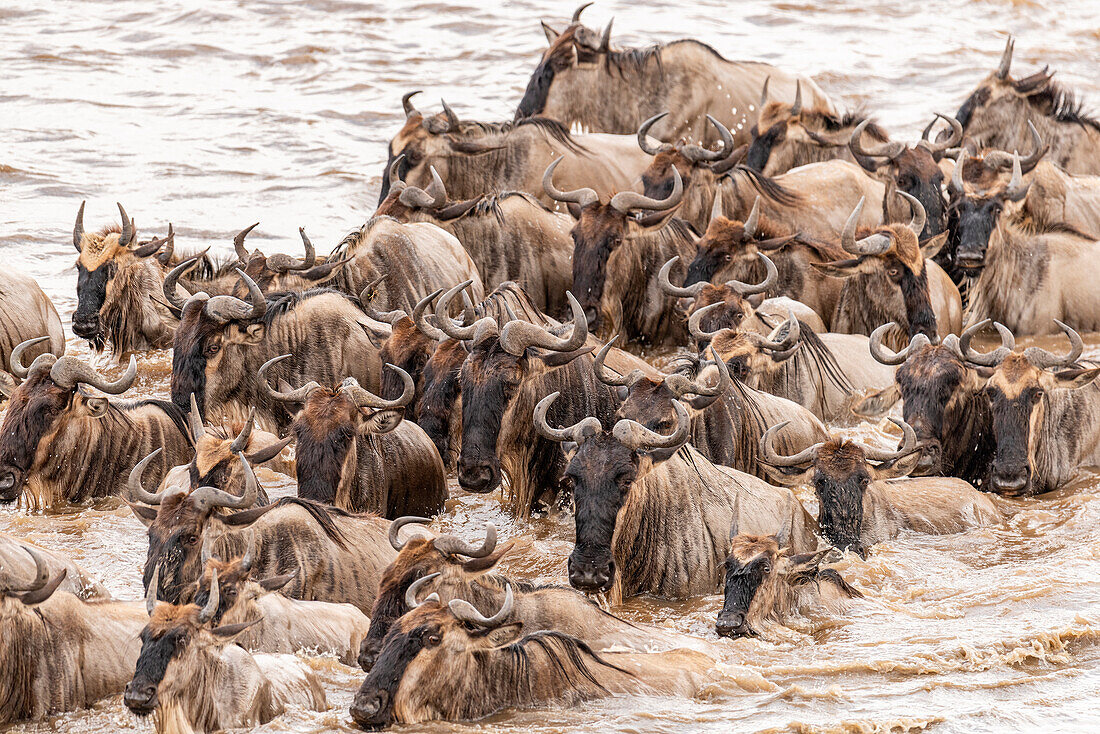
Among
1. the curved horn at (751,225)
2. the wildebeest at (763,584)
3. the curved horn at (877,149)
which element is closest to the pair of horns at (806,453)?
the wildebeest at (763,584)

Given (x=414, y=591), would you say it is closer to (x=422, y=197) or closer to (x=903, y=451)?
(x=903, y=451)

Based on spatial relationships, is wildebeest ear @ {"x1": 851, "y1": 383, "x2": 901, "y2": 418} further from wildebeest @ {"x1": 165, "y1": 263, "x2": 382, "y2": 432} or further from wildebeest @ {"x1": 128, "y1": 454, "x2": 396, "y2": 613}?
wildebeest @ {"x1": 128, "y1": 454, "x2": 396, "y2": 613}

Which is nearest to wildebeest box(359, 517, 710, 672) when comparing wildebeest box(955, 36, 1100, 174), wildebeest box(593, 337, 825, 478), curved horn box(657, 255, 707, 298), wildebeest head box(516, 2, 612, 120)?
wildebeest box(593, 337, 825, 478)

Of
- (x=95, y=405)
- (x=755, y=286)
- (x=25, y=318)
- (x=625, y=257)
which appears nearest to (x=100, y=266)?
(x=25, y=318)

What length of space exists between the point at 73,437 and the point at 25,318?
2.39m

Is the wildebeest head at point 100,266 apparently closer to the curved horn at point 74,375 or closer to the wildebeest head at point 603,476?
the curved horn at point 74,375

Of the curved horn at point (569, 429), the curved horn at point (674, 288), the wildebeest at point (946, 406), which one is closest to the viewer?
the curved horn at point (569, 429)

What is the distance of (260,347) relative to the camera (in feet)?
32.1

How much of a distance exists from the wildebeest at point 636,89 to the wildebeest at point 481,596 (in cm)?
850

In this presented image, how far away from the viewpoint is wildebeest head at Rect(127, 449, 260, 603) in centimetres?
684

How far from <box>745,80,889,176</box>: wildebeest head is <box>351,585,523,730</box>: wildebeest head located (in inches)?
327

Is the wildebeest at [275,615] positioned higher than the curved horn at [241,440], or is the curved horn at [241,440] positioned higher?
the curved horn at [241,440]

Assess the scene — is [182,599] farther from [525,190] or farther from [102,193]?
[102,193]

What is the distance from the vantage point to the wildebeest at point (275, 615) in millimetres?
6383
